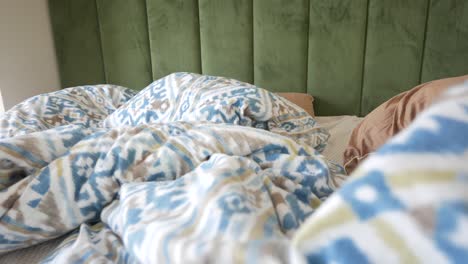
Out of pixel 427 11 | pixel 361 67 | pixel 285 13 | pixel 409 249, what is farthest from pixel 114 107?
pixel 427 11

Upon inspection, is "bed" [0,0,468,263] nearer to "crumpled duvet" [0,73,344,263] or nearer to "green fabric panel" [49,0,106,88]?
"green fabric panel" [49,0,106,88]

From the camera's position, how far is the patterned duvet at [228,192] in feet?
0.93

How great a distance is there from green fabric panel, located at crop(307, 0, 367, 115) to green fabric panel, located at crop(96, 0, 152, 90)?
2.71 feet

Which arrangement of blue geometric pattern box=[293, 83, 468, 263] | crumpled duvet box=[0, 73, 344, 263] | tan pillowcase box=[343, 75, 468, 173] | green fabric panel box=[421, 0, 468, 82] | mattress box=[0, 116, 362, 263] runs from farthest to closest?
green fabric panel box=[421, 0, 468, 82] → tan pillowcase box=[343, 75, 468, 173] → mattress box=[0, 116, 362, 263] → crumpled duvet box=[0, 73, 344, 263] → blue geometric pattern box=[293, 83, 468, 263]

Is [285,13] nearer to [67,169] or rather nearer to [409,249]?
[67,169]

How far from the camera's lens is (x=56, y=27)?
1765 mm

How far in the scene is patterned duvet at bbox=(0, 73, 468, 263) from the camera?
283 millimetres

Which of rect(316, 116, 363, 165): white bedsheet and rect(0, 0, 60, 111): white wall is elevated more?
rect(0, 0, 60, 111): white wall

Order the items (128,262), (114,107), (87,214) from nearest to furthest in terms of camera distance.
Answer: (128,262)
(87,214)
(114,107)

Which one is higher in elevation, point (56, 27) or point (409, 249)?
point (56, 27)

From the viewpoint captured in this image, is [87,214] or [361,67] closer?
[87,214]

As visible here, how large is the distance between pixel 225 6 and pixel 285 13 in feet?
0.93

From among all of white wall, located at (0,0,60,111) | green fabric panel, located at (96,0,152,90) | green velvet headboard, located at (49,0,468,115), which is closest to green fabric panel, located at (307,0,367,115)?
green velvet headboard, located at (49,0,468,115)

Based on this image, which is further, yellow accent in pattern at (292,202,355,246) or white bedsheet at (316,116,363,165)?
white bedsheet at (316,116,363,165)
